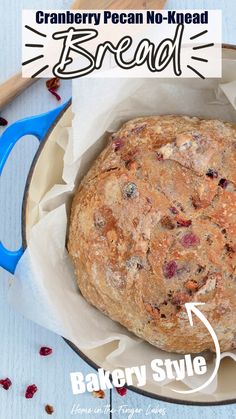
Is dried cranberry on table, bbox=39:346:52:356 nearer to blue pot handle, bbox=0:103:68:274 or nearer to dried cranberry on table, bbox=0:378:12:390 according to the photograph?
dried cranberry on table, bbox=0:378:12:390

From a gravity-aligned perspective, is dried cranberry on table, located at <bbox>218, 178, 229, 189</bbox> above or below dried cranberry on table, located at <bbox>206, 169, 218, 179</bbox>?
below

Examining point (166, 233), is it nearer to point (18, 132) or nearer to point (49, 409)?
point (18, 132)

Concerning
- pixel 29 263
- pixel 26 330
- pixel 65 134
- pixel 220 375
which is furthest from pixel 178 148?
pixel 26 330

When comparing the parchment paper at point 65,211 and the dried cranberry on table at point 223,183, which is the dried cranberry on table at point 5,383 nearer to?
the parchment paper at point 65,211

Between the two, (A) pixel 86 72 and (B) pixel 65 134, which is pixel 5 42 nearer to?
(A) pixel 86 72

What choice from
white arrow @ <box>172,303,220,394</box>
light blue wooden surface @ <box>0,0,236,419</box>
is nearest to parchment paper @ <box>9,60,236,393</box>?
white arrow @ <box>172,303,220,394</box>

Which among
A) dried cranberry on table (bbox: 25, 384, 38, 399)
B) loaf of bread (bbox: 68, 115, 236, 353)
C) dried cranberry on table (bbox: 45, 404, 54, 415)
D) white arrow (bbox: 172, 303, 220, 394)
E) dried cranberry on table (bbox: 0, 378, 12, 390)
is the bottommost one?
dried cranberry on table (bbox: 45, 404, 54, 415)
